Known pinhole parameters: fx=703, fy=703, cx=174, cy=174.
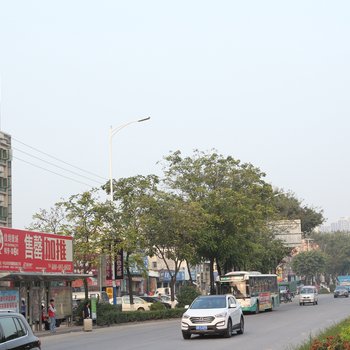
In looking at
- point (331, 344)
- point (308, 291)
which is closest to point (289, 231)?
point (308, 291)

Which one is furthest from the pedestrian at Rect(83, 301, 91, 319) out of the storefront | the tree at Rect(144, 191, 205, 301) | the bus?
the bus

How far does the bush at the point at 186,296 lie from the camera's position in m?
48.0

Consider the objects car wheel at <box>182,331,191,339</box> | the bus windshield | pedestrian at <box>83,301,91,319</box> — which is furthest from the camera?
the bus windshield

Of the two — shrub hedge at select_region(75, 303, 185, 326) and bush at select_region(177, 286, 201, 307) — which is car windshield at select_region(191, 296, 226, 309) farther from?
bush at select_region(177, 286, 201, 307)

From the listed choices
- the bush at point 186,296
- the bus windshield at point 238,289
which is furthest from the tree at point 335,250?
the bus windshield at point 238,289

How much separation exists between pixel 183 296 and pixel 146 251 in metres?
4.04

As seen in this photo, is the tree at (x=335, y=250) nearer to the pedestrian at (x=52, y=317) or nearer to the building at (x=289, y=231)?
the building at (x=289, y=231)

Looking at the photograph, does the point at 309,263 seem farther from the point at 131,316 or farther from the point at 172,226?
the point at 131,316

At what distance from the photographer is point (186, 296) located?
48094mm

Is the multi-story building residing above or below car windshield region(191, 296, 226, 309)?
above

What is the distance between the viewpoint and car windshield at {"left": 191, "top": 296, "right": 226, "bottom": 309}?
25.2 meters

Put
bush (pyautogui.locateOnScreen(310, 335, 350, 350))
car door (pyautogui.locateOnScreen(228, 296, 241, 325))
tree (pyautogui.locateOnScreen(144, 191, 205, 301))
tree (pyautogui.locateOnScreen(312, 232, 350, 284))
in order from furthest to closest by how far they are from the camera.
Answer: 1. tree (pyautogui.locateOnScreen(312, 232, 350, 284))
2. tree (pyautogui.locateOnScreen(144, 191, 205, 301))
3. car door (pyautogui.locateOnScreen(228, 296, 241, 325))
4. bush (pyautogui.locateOnScreen(310, 335, 350, 350))

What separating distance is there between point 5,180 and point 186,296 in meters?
14.5

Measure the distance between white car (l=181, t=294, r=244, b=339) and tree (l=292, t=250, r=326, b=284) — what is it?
10396 cm
